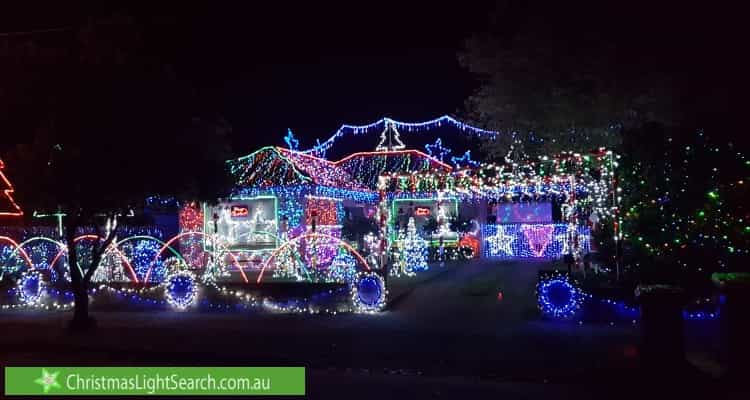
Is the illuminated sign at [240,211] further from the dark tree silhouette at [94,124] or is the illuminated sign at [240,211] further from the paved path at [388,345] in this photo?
the dark tree silhouette at [94,124]

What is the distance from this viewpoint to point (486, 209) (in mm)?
26609

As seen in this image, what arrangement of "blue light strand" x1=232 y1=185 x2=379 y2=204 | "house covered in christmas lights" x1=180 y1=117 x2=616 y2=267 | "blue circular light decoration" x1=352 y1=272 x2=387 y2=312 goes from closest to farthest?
"blue circular light decoration" x1=352 y1=272 x2=387 y2=312, "house covered in christmas lights" x1=180 y1=117 x2=616 y2=267, "blue light strand" x1=232 y1=185 x2=379 y2=204

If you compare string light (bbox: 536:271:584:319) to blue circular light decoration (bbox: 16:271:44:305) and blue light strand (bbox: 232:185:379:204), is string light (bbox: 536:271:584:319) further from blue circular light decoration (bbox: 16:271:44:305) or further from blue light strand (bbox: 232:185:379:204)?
blue light strand (bbox: 232:185:379:204)

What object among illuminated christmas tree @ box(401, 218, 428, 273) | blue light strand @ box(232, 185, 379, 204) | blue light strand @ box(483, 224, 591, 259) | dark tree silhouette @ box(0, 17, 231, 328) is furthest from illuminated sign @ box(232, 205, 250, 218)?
dark tree silhouette @ box(0, 17, 231, 328)

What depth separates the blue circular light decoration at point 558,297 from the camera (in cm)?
1116

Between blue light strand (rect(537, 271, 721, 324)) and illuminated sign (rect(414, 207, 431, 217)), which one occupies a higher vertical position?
illuminated sign (rect(414, 207, 431, 217))

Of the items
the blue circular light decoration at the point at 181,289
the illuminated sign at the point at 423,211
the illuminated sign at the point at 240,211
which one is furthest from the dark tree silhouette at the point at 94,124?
the illuminated sign at the point at 423,211

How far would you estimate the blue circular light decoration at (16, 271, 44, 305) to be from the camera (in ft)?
48.0

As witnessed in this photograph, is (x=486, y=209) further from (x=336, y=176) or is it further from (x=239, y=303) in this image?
(x=239, y=303)

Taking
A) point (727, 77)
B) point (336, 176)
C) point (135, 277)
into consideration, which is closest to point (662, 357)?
point (727, 77)

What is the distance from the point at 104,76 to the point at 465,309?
26.5ft

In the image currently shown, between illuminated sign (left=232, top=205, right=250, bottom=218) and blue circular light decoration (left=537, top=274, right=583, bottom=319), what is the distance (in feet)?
44.1

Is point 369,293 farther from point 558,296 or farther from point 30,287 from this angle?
point 30,287

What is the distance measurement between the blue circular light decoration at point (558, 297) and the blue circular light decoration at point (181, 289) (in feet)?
23.8
